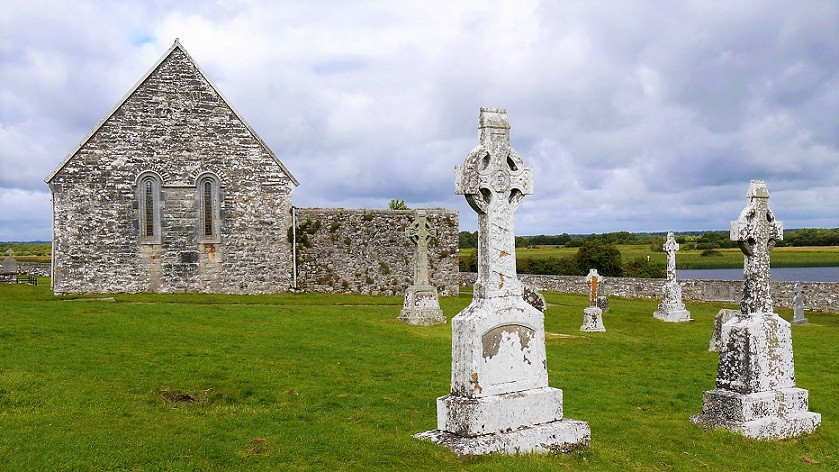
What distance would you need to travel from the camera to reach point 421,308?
20.5m

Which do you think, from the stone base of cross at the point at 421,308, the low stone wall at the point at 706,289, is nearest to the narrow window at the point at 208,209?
the stone base of cross at the point at 421,308

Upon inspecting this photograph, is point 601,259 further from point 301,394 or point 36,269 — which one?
point 301,394

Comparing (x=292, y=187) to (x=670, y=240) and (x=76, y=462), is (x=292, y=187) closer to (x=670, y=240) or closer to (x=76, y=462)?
(x=670, y=240)

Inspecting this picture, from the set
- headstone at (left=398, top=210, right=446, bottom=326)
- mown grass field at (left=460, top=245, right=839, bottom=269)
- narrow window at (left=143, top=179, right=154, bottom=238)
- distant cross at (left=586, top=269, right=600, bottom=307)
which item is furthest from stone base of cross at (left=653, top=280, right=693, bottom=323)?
mown grass field at (left=460, top=245, right=839, bottom=269)

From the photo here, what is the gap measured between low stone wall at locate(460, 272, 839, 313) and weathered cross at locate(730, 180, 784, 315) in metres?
14.0

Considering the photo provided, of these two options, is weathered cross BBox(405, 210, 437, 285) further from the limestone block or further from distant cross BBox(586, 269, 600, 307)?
distant cross BBox(586, 269, 600, 307)

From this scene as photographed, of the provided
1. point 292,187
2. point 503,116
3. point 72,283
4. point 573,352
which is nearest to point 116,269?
point 72,283

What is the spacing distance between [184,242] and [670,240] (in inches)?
693

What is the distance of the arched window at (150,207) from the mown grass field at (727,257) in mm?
30601

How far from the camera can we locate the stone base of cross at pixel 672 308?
81.8 feet

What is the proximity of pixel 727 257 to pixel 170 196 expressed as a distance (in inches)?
1976

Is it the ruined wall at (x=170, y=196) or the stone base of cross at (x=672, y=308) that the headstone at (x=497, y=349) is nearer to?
the stone base of cross at (x=672, y=308)

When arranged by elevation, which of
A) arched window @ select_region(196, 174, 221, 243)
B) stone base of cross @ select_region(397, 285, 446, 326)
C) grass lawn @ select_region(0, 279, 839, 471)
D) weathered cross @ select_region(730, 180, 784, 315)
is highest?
arched window @ select_region(196, 174, 221, 243)

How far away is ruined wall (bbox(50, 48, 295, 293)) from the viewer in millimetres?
27891
